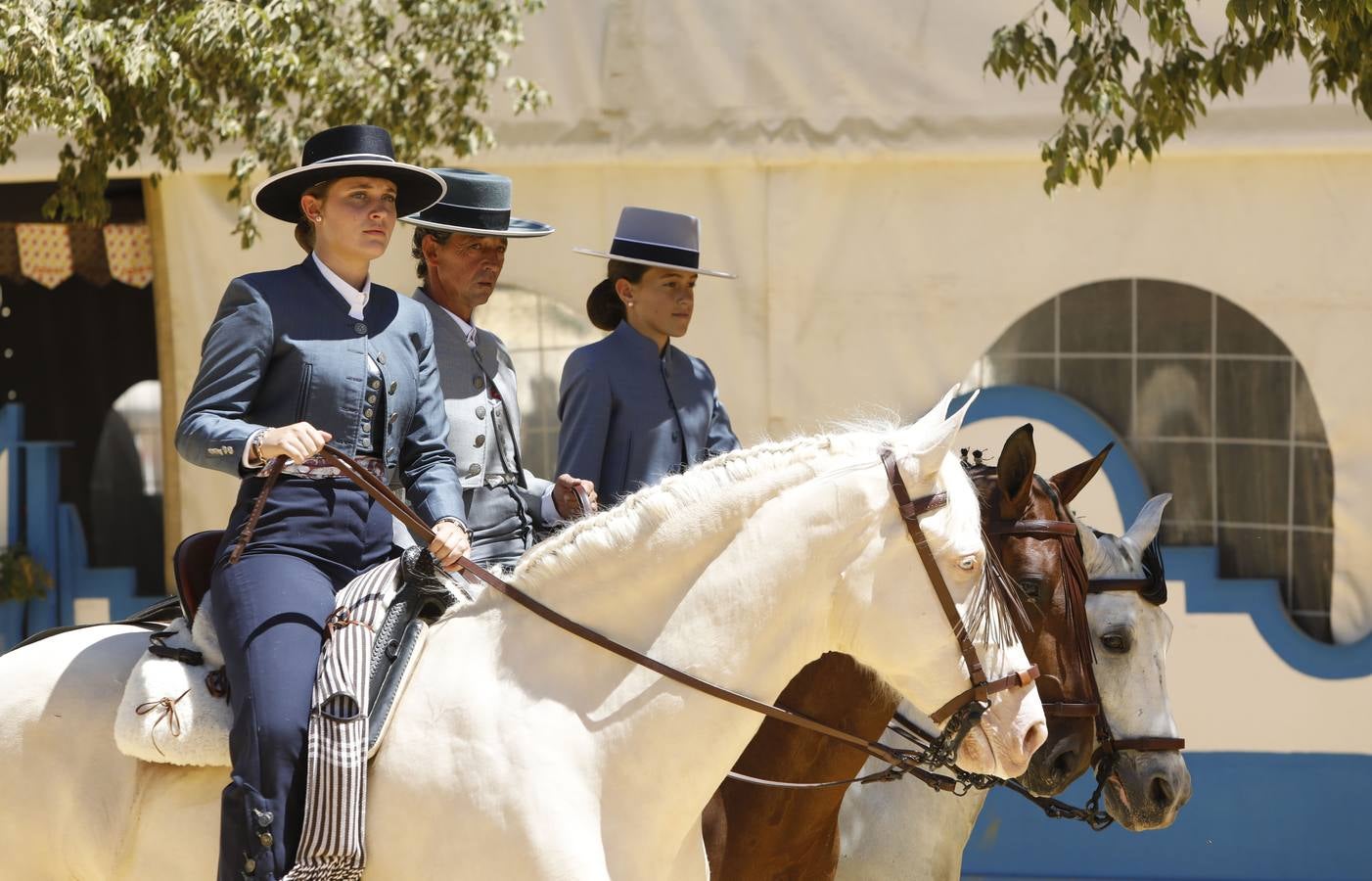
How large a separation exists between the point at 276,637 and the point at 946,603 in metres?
1.37

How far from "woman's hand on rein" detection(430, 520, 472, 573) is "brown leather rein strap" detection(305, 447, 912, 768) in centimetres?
2

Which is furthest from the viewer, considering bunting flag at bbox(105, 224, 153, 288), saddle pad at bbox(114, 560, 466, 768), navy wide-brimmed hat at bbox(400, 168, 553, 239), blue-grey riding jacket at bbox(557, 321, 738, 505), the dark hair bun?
bunting flag at bbox(105, 224, 153, 288)

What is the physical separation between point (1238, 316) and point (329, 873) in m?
5.83

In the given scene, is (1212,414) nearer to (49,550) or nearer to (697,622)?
(697,622)

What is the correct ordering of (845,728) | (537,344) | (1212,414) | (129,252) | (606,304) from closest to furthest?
(845,728) < (606,304) < (1212,414) < (537,344) < (129,252)

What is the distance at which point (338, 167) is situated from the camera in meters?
3.38

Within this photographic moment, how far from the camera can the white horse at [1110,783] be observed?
4.29m

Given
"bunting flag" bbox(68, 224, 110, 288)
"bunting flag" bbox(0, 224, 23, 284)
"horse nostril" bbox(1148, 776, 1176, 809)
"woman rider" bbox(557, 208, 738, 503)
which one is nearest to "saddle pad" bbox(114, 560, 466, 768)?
"woman rider" bbox(557, 208, 738, 503)

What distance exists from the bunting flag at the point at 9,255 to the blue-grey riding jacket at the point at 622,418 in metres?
5.06

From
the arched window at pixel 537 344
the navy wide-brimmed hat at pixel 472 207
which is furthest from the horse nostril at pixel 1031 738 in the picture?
the arched window at pixel 537 344

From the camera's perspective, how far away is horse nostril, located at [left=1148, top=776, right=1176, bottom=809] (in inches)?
168

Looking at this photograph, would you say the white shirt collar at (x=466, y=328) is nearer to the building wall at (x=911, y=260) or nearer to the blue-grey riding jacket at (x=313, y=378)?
the blue-grey riding jacket at (x=313, y=378)

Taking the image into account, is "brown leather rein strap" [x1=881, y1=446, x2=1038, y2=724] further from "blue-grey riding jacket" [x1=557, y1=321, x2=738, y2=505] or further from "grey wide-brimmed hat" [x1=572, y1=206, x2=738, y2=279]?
"grey wide-brimmed hat" [x1=572, y1=206, x2=738, y2=279]

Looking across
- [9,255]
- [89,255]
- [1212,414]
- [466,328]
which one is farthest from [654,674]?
[9,255]
